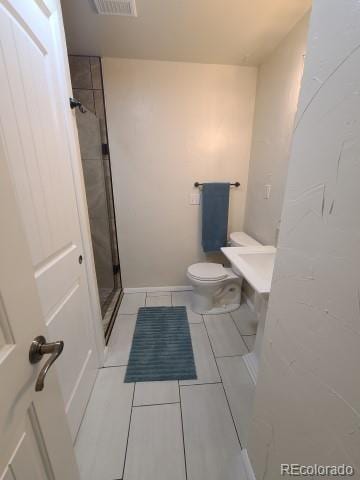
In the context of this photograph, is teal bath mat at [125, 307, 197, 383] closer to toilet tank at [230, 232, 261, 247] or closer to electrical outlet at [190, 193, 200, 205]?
toilet tank at [230, 232, 261, 247]

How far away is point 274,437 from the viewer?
2.37 ft

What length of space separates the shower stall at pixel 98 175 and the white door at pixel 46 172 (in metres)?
0.73

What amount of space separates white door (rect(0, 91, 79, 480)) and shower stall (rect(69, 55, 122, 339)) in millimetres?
1263

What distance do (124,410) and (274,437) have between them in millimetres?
896

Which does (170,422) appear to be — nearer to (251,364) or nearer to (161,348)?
(161,348)

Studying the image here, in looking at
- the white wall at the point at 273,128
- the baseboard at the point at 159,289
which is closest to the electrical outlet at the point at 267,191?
the white wall at the point at 273,128

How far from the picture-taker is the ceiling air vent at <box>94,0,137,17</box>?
1.18 meters

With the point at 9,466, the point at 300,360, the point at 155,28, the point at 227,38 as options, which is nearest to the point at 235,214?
the point at 227,38

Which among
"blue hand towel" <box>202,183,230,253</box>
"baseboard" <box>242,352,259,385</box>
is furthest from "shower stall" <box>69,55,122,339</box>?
"baseboard" <box>242,352,259,385</box>

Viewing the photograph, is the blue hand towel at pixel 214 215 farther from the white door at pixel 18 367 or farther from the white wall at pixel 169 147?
the white door at pixel 18 367

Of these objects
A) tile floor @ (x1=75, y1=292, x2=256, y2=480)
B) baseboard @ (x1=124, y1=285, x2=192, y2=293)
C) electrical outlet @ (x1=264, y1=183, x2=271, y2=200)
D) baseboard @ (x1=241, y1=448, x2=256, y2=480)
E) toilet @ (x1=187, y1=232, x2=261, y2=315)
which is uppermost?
electrical outlet @ (x1=264, y1=183, x2=271, y2=200)

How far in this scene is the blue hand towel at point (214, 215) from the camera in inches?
82.5

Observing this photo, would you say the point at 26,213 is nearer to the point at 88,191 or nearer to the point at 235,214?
the point at 88,191

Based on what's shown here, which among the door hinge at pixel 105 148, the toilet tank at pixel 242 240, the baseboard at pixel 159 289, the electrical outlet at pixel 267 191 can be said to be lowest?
the baseboard at pixel 159 289
